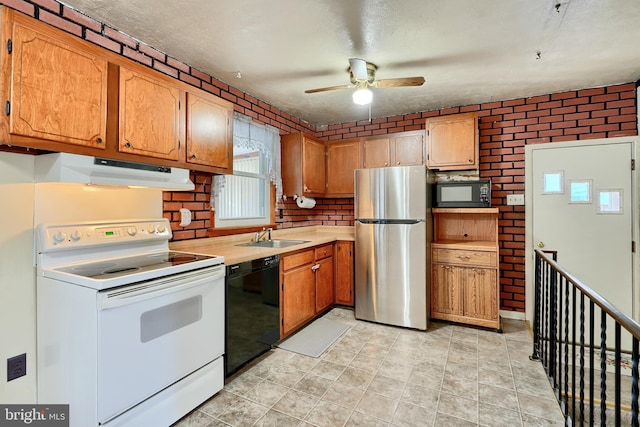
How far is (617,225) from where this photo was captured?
308 cm

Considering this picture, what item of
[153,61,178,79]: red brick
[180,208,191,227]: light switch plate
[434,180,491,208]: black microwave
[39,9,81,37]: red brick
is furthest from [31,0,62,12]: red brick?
[434,180,491,208]: black microwave

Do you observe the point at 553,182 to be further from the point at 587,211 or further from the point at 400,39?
the point at 400,39

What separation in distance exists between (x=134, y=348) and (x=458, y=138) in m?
3.45

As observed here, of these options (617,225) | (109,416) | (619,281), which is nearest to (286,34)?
(109,416)

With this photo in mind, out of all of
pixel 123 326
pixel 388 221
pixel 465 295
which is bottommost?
pixel 465 295

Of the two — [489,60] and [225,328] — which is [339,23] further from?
[225,328]

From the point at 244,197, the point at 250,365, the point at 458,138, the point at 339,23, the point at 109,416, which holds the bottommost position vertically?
the point at 250,365

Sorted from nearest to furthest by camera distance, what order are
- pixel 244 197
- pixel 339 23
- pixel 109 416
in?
pixel 109 416, pixel 339 23, pixel 244 197

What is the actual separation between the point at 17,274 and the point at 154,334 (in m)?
0.80

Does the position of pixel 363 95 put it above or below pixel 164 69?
below

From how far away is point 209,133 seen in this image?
2498 millimetres

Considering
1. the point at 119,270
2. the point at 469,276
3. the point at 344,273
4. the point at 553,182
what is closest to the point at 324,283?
the point at 344,273

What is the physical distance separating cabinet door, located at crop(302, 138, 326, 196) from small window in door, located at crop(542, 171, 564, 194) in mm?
2506

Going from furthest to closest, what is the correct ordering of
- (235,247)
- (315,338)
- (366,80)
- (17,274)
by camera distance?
(315,338)
(235,247)
(366,80)
(17,274)
